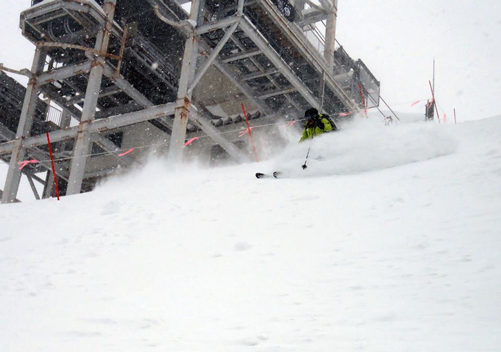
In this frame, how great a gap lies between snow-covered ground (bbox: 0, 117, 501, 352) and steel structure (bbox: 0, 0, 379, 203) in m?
9.02

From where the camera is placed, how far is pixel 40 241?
6945 mm

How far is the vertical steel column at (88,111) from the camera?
17328mm

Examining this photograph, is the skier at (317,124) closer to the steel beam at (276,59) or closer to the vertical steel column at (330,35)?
the steel beam at (276,59)

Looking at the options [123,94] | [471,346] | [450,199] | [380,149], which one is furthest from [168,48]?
[471,346]

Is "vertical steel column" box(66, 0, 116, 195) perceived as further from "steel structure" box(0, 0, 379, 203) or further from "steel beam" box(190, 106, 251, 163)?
"steel beam" box(190, 106, 251, 163)

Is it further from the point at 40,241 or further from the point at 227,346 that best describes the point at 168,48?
the point at 227,346

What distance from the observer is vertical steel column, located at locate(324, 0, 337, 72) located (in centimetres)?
2295

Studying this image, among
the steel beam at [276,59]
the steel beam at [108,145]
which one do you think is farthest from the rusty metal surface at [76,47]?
the steel beam at [276,59]

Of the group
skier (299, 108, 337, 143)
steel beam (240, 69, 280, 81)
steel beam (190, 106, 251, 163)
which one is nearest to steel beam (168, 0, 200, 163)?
steel beam (190, 106, 251, 163)

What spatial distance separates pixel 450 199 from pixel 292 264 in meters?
2.56

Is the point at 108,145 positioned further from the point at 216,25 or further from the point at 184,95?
the point at 216,25

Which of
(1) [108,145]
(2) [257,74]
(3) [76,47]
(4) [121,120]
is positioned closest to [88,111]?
(4) [121,120]

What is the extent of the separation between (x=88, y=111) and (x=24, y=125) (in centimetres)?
314

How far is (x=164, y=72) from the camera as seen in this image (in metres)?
21.3
